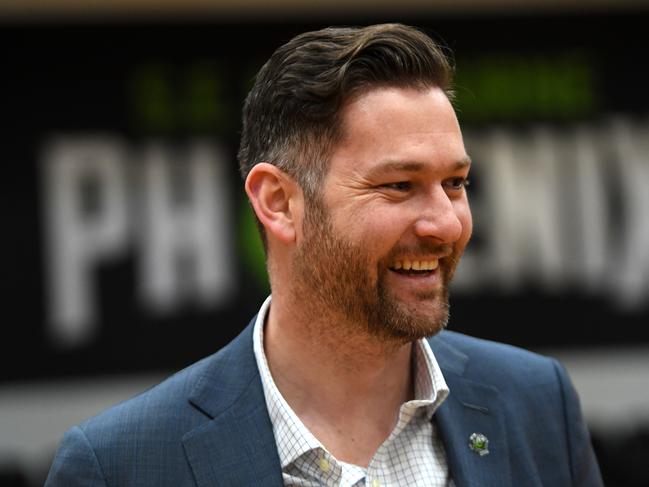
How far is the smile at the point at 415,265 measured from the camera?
2672 millimetres

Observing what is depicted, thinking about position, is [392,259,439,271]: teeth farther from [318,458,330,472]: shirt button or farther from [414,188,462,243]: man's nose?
[318,458,330,472]: shirt button

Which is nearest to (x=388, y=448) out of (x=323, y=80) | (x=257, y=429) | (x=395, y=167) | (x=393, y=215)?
(x=257, y=429)

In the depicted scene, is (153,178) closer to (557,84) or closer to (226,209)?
(226,209)

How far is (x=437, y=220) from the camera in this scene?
8.65 ft

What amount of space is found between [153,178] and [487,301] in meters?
2.28

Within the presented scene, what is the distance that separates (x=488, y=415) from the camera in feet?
9.43

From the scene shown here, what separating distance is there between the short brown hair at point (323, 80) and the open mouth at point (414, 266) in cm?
26

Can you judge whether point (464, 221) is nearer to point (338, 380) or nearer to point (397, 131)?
point (397, 131)

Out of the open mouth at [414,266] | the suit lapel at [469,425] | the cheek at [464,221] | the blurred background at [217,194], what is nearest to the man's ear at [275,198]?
the open mouth at [414,266]

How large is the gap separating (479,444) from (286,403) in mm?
463

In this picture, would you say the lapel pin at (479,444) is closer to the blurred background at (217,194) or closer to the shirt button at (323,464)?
the shirt button at (323,464)

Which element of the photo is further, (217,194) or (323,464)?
(217,194)

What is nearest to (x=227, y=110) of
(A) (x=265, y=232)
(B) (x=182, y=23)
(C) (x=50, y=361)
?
(B) (x=182, y=23)

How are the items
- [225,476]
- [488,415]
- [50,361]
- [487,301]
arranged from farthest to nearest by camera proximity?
[487,301] → [50,361] → [488,415] → [225,476]
